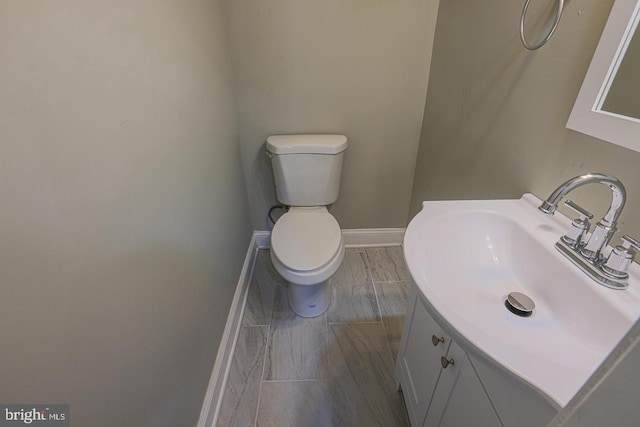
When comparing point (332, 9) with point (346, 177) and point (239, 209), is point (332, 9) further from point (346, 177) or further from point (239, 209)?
point (239, 209)

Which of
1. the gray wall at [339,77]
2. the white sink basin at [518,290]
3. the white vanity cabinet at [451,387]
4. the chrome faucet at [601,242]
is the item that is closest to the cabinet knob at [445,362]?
the white vanity cabinet at [451,387]

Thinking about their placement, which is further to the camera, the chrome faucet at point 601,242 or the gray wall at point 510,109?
the gray wall at point 510,109

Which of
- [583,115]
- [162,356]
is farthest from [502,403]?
[162,356]

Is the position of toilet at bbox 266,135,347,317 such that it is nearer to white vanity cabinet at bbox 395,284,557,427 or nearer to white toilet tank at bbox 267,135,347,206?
white toilet tank at bbox 267,135,347,206

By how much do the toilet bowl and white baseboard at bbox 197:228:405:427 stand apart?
30 centimetres

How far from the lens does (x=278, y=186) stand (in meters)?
1.68

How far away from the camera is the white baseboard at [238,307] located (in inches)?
43.9

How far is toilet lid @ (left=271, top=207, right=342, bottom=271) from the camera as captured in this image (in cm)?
130

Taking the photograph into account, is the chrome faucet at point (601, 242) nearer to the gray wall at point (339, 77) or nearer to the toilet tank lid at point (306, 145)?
the toilet tank lid at point (306, 145)

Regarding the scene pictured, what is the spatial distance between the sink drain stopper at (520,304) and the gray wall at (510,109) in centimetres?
26

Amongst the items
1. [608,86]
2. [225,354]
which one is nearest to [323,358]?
[225,354]

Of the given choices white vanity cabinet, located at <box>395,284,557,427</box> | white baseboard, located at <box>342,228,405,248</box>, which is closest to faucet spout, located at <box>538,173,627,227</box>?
white vanity cabinet, located at <box>395,284,557,427</box>

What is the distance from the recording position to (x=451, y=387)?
756mm

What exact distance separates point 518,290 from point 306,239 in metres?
0.89
